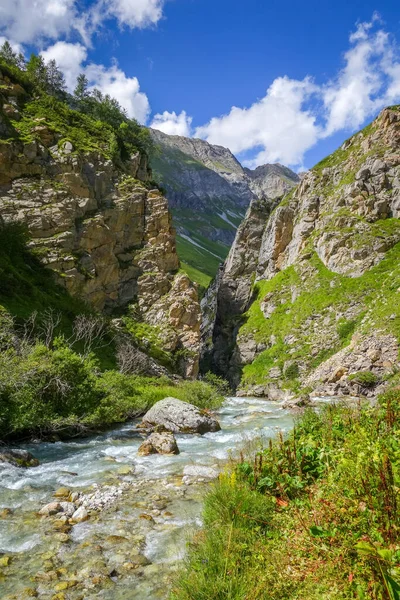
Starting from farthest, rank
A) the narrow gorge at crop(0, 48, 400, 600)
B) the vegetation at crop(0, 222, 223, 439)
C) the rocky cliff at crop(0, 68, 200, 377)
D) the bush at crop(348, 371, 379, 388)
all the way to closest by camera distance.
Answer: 1. the rocky cliff at crop(0, 68, 200, 377)
2. the bush at crop(348, 371, 379, 388)
3. the vegetation at crop(0, 222, 223, 439)
4. the narrow gorge at crop(0, 48, 400, 600)

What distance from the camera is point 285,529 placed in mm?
6250

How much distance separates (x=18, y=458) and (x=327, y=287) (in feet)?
221

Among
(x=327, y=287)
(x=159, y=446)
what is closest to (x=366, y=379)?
(x=327, y=287)

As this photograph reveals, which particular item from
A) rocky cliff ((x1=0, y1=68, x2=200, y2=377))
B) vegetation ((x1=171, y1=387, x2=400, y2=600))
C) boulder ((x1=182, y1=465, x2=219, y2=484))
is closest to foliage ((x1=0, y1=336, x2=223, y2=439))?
boulder ((x1=182, y1=465, x2=219, y2=484))


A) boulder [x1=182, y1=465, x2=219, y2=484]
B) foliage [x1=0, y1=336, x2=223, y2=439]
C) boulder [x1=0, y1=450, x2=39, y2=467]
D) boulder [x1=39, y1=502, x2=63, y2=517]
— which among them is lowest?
boulder [x1=0, y1=450, x2=39, y2=467]

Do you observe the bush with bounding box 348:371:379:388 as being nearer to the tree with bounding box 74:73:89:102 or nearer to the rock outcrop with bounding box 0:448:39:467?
the rock outcrop with bounding box 0:448:39:467

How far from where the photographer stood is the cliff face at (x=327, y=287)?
5416 cm

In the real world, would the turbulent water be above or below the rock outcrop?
above

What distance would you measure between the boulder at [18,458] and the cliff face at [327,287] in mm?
40237

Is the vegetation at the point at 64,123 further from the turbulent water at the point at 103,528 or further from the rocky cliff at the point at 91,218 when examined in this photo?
the turbulent water at the point at 103,528

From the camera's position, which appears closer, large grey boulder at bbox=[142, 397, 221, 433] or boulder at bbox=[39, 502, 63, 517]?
boulder at bbox=[39, 502, 63, 517]

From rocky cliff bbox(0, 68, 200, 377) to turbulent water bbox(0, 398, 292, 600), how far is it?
3695cm

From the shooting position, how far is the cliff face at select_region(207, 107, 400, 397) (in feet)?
178

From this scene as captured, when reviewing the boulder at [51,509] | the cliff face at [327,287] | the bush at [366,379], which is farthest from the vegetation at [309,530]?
the cliff face at [327,287]
